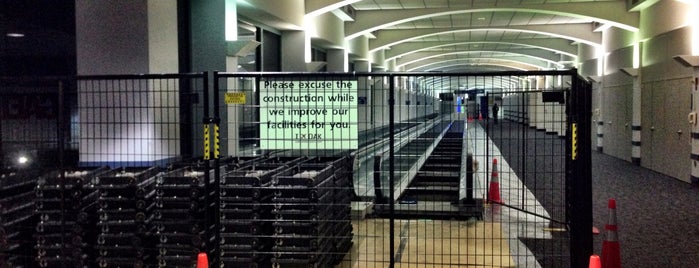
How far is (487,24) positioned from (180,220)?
20636 mm

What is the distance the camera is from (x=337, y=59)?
21.3m

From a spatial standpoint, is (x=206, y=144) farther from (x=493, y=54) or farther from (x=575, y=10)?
(x=493, y=54)

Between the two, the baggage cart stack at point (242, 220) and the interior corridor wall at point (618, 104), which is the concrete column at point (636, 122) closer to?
the interior corridor wall at point (618, 104)

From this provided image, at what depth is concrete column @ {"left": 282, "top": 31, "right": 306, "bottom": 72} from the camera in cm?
1588

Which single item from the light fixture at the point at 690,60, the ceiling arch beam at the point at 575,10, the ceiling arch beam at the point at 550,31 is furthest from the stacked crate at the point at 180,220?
the ceiling arch beam at the point at 550,31

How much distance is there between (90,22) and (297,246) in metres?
4.75

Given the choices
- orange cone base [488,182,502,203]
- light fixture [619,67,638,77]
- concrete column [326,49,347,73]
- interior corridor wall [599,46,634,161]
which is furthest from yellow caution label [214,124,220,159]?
interior corridor wall [599,46,634,161]

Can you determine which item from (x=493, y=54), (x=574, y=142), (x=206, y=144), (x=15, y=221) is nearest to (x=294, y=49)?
(x=15, y=221)

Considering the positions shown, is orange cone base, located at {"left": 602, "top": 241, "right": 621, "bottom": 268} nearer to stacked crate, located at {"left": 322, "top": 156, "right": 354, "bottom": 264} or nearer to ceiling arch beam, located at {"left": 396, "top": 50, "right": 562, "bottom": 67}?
stacked crate, located at {"left": 322, "top": 156, "right": 354, "bottom": 264}

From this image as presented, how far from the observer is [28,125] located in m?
6.60

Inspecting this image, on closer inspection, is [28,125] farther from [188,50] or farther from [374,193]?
[374,193]

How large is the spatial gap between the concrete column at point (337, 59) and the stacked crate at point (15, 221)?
52.6 feet

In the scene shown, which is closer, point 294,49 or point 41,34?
point 41,34

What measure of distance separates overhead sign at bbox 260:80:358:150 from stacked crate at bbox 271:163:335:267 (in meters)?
0.46
